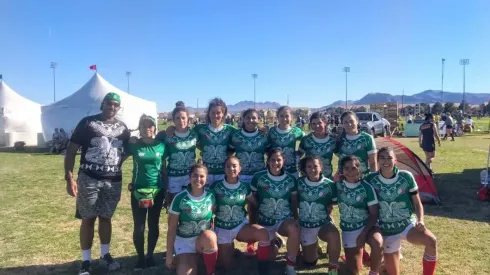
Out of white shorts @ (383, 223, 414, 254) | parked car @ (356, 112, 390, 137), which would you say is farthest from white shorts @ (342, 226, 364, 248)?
parked car @ (356, 112, 390, 137)

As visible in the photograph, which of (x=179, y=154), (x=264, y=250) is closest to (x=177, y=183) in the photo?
(x=179, y=154)

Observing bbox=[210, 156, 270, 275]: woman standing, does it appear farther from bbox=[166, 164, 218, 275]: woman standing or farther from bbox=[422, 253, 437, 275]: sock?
bbox=[422, 253, 437, 275]: sock

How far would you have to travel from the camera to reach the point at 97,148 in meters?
3.96

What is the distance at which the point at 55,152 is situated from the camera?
18.3 meters

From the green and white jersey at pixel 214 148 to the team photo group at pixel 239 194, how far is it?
0.5 inches

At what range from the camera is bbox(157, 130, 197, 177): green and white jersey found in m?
4.19

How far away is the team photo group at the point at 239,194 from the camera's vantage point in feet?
12.2

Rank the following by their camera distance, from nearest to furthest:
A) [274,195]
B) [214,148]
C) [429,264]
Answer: [429,264] < [274,195] < [214,148]

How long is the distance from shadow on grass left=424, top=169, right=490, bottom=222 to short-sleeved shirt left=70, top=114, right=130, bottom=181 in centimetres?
533

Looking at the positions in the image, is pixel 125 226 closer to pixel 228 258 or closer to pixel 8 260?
pixel 8 260

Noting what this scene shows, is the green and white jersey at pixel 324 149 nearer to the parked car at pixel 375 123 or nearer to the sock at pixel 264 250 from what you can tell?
the sock at pixel 264 250

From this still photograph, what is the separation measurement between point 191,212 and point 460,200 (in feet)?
19.7

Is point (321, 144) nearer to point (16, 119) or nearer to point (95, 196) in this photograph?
point (95, 196)

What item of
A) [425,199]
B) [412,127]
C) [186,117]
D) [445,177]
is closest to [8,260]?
[186,117]
